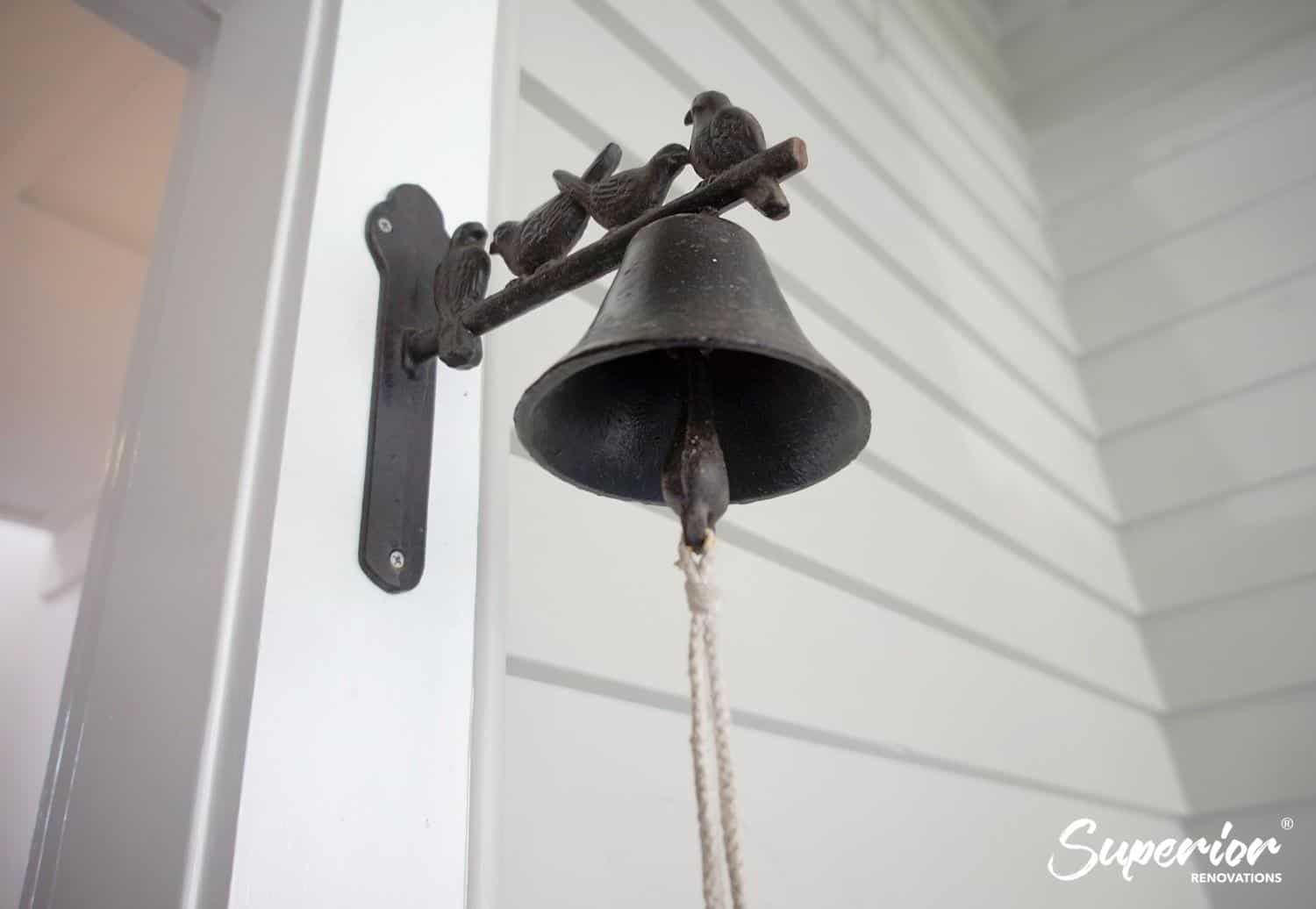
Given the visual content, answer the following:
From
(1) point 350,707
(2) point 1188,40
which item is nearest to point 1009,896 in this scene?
(1) point 350,707

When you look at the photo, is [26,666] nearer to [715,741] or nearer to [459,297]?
[459,297]

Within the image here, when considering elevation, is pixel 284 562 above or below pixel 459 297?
below

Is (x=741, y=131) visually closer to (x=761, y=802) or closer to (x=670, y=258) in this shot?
(x=670, y=258)

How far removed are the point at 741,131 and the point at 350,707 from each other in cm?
32

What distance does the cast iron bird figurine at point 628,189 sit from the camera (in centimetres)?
47

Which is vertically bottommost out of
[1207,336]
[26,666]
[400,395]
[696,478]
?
[696,478]

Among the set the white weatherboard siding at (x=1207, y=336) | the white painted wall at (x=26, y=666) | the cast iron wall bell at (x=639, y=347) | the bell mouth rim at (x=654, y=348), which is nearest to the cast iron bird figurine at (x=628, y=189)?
the cast iron wall bell at (x=639, y=347)

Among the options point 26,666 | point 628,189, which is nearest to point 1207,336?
point 628,189

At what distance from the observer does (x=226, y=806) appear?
1.34 ft

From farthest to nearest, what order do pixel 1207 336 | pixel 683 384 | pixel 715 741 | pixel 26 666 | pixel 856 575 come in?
pixel 1207 336 → pixel 26 666 → pixel 856 575 → pixel 683 384 → pixel 715 741

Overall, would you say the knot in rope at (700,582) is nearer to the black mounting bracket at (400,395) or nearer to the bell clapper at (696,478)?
the bell clapper at (696,478)

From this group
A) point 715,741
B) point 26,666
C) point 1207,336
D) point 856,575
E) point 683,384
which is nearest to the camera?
point 715,741

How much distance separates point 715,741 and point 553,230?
27cm

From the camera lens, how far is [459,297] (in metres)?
0.53
